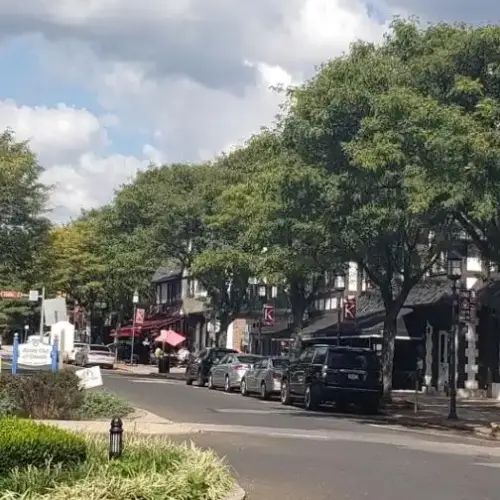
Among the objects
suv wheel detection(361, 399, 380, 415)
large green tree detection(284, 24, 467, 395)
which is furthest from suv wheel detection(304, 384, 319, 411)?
large green tree detection(284, 24, 467, 395)

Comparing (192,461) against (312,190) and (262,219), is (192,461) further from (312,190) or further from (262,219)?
(262,219)

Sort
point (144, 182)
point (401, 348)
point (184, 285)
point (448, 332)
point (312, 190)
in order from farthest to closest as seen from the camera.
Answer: point (184, 285) → point (144, 182) → point (401, 348) → point (448, 332) → point (312, 190)

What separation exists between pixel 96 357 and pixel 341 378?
101 ft

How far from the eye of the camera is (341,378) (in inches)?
1118

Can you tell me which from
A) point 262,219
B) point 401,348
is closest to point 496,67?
point 262,219

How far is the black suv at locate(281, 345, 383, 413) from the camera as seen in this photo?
28375 mm

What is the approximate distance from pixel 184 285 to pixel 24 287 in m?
29.8

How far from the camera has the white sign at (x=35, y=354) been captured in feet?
86.6

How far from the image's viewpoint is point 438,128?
797 inches

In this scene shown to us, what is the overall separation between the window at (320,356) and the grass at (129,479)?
17069 millimetres

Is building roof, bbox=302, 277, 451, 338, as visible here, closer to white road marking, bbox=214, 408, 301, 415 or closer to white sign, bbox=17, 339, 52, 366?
white road marking, bbox=214, 408, 301, 415

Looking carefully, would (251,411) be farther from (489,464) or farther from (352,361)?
(489,464)

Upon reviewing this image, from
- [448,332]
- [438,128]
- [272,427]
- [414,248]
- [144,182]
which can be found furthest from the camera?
[144,182]

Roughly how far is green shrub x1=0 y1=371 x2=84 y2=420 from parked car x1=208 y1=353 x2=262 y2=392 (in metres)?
16.4
